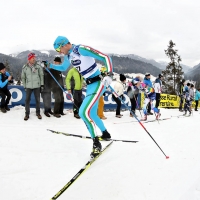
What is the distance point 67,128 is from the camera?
687 centimetres

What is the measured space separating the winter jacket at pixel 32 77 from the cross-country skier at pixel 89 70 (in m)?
3.45

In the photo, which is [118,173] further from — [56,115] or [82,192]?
[56,115]

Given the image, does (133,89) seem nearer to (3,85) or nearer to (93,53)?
(3,85)

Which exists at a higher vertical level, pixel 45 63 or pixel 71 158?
pixel 45 63

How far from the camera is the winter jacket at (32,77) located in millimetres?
7555

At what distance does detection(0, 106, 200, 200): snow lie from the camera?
2.77m

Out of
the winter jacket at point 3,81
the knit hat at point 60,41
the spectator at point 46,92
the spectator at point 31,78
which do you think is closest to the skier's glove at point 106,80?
the knit hat at point 60,41

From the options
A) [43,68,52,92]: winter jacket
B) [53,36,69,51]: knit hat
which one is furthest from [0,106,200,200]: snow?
[43,68,52,92]: winter jacket

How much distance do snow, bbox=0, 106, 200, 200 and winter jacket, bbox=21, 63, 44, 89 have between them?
2485 millimetres

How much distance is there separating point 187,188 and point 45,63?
514 cm

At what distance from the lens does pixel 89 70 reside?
432 cm

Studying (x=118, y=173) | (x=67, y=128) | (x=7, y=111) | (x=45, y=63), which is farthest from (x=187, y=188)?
(x=7, y=111)

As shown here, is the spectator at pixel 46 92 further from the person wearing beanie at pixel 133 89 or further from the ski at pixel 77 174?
the ski at pixel 77 174

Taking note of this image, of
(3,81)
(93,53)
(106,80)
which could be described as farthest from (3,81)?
(106,80)
